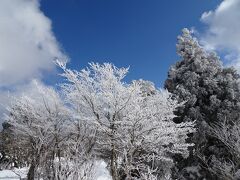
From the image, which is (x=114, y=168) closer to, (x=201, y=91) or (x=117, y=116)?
(x=117, y=116)

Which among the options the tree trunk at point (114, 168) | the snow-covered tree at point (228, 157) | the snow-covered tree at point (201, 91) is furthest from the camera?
the snow-covered tree at point (201, 91)

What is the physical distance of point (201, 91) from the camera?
23.8 meters

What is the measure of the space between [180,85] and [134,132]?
8369 millimetres

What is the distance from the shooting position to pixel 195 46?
25.7 metres

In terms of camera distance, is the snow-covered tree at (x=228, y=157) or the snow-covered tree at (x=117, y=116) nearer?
the snow-covered tree at (x=117, y=116)

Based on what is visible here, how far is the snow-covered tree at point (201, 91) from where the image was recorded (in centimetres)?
2217

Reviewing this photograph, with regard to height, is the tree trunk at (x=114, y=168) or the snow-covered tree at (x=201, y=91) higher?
the snow-covered tree at (x=201, y=91)

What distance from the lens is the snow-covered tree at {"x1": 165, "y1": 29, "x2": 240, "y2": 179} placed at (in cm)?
2217

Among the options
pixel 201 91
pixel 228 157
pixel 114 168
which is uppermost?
pixel 201 91

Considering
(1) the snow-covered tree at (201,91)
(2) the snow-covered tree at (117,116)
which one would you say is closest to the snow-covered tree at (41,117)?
(2) the snow-covered tree at (117,116)

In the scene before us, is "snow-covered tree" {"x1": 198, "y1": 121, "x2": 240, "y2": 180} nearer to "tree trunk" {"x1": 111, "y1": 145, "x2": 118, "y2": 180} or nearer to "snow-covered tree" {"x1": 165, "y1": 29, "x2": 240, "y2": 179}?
"snow-covered tree" {"x1": 165, "y1": 29, "x2": 240, "y2": 179}

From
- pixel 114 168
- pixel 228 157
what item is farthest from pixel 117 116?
pixel 228 157

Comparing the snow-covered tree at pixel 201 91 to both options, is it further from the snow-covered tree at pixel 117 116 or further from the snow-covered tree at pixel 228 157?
the snow-covered tree at pixel 117 116

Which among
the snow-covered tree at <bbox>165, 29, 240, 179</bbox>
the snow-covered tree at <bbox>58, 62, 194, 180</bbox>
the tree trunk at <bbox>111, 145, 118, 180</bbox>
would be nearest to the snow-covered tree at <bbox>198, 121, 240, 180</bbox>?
the snow-covered tree at <bbox>165, 29, 240, 179</bbox>
